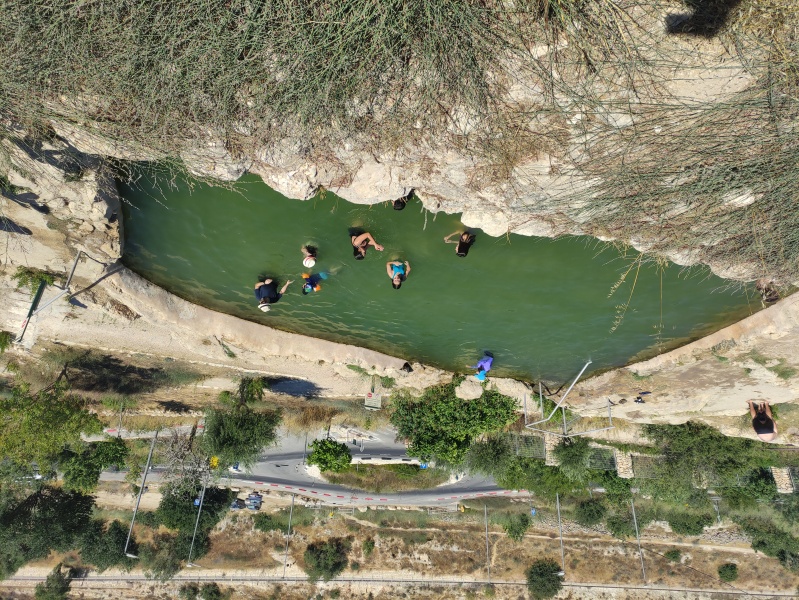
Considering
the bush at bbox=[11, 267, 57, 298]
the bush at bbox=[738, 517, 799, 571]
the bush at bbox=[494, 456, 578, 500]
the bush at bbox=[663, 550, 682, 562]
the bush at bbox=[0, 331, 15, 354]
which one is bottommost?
the bush at bbox=[663, 550, 682, 562]

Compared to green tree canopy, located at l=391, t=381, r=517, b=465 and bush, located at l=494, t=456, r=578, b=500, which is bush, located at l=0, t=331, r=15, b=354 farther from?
bush, located at l=494, t=456, r=578, b=500

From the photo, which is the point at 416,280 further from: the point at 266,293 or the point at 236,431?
the point at 236,431

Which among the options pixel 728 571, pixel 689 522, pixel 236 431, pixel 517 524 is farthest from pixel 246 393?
pixel 728 571

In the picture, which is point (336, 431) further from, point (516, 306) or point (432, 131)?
point (432, 131)

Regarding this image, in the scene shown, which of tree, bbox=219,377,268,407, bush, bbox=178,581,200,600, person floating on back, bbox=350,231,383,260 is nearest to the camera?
person floating on back, bbox=350,231,383,260

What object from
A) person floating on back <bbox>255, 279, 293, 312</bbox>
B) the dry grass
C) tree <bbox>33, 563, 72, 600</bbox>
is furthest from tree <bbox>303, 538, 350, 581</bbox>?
person floating on back <bbox>255, 279, 293, 312</bbox>

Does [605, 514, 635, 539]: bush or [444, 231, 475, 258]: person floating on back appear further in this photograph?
[605, 514, 635, 539]: bush

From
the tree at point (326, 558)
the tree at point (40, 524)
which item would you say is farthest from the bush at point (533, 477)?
A: the tree at point (40, 524)
